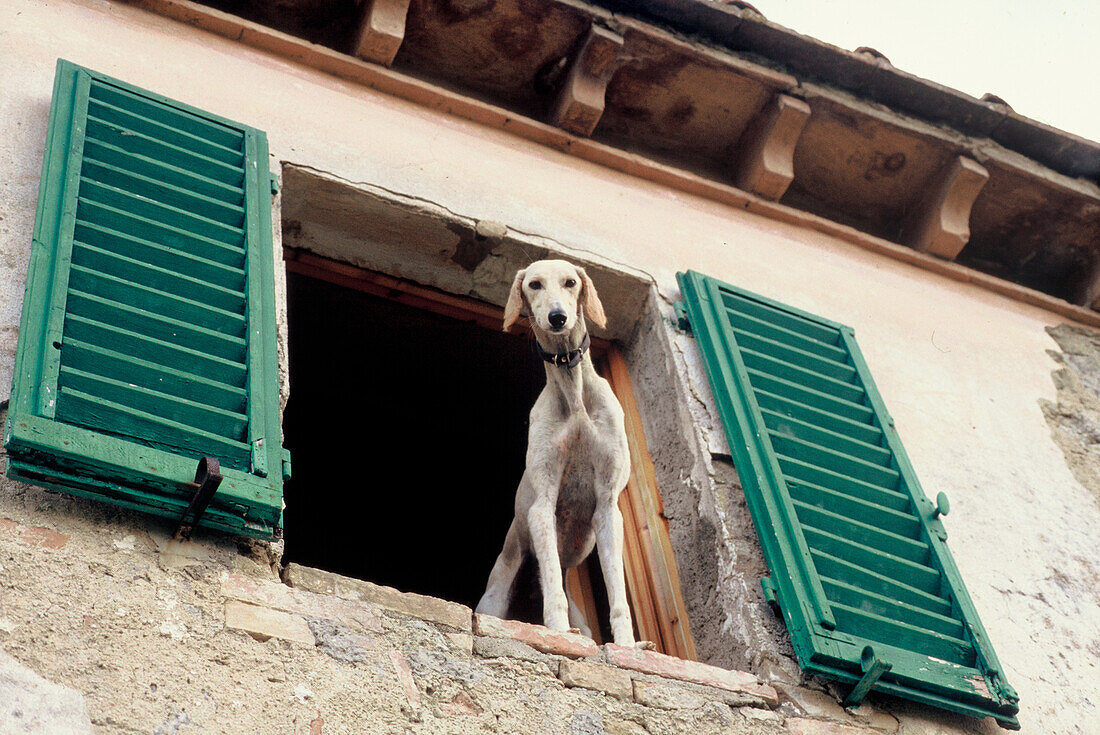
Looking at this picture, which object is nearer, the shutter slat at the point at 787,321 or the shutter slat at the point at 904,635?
the shutter slat at the point at 904,635

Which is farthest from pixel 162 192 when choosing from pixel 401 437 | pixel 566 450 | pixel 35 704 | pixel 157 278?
pixel 401 437

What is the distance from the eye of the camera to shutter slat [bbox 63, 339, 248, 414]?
2771 mm

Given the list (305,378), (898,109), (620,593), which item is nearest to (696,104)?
(898,109)

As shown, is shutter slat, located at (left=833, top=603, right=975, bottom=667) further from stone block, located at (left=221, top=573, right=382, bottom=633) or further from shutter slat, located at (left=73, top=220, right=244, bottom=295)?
shutter slat, located at (left=73, top=220, right=244, bottom=295)

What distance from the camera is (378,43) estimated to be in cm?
471

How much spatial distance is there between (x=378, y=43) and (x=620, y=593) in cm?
262

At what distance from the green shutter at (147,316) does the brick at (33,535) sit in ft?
0.34

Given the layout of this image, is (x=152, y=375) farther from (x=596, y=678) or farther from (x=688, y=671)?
(x=688, y=671)

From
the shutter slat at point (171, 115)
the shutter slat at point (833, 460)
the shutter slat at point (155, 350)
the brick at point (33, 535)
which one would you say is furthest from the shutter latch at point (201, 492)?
the shutter slat at point (833, 460)

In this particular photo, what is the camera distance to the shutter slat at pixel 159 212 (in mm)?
3264

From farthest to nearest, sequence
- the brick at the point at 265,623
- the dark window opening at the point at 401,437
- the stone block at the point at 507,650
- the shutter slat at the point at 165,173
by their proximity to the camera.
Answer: the dark window opening at the point at 401,437 → the shutter slat at the point at 165,173 → the stone block at the point at 507,650 → the brick at the point at 265,623

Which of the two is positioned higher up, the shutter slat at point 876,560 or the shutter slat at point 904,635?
the shutter slat at point 876,560

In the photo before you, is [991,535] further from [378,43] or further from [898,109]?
[378,43]

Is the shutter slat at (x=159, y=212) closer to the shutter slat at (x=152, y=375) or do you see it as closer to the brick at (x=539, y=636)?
the shutter slat at (x=152, y=375)
